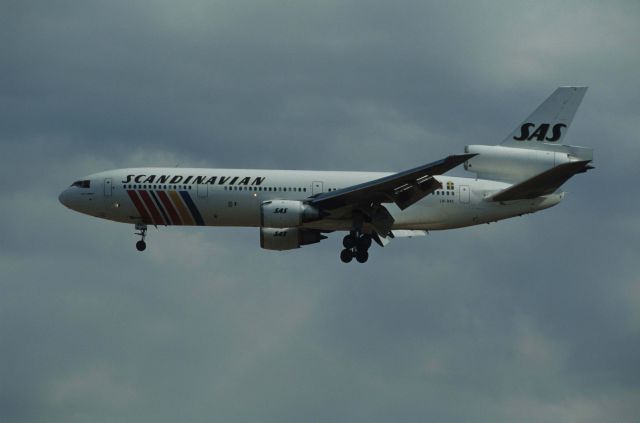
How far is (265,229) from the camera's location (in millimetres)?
63844

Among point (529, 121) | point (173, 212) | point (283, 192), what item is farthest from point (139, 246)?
point (529, 121)

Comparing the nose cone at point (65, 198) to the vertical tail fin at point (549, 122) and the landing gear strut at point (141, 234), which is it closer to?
the landing gear strut at point (141, 234)

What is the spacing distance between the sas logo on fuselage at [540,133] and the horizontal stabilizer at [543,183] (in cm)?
412

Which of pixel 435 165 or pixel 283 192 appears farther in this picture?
pixel 283 192

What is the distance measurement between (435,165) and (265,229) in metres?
12.2

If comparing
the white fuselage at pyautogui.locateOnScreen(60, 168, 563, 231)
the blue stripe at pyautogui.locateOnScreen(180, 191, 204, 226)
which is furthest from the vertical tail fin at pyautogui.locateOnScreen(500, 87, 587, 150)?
the blue stripe at pyautogui.locateOnScreen(180, 191, 204, 226)

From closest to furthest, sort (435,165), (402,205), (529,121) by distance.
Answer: (435,165)
(402,205)
(529,121)

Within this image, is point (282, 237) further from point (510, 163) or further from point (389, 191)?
point (510, 163)

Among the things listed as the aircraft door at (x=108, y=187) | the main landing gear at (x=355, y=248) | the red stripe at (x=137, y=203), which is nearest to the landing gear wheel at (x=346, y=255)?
the main landing gear at (x=355, y=248)

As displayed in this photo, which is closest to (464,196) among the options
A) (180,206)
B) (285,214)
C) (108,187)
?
(285,214)

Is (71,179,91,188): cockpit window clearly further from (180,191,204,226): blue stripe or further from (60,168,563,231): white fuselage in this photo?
(180,191,204,226): blue stripe

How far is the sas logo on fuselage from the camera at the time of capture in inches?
2525

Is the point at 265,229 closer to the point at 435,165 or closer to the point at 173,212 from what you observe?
the point at 173,212

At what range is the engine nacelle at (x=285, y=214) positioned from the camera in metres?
59.1
